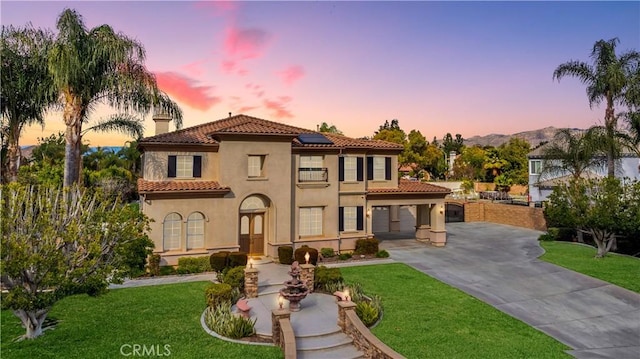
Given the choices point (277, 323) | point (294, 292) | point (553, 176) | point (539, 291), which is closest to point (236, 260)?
point (294, 292)

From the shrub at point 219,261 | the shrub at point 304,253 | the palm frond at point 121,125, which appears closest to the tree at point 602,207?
the shrub at point 304,253

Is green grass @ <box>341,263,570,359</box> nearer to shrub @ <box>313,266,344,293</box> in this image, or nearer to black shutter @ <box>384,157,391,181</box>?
shrub @ <box>313,266,344,293</box>

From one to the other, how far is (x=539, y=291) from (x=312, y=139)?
14.5 metres

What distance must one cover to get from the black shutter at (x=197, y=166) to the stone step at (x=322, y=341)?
12.7 metres

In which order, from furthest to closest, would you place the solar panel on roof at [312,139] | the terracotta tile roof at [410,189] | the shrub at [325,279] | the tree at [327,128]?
the tree at [327,128] → the terracotta tile roof at [410,189] → the solar panel on roof at [312,139] → the shrub at [325,279]

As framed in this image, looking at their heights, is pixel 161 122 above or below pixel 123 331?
above

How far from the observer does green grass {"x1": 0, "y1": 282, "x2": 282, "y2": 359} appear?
10969mm

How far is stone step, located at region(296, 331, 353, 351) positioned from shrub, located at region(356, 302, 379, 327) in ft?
3.64

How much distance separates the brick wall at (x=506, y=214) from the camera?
3566cm

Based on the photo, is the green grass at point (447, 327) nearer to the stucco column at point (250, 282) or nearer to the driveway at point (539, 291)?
the driveway at point (539, 291)

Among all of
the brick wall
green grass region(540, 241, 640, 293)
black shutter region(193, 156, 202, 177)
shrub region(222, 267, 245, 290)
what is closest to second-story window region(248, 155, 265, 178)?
black shutter region(193, 156, 202, 177)

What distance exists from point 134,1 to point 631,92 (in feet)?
97.1

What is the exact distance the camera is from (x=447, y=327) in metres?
13.5

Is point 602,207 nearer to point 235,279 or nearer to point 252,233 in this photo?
point 252,233
